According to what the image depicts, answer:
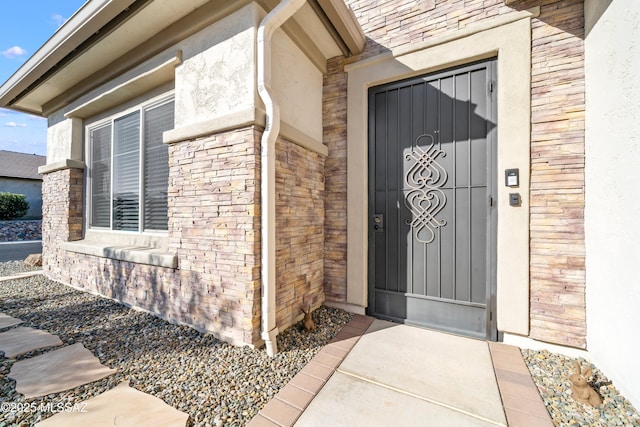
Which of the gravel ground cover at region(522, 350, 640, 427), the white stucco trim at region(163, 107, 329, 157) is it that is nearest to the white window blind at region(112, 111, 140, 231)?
the white stucco trim at region(163, 107, 329, 157)

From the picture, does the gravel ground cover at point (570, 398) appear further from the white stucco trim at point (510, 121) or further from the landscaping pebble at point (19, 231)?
the landscaping pebble at point (19, 231)

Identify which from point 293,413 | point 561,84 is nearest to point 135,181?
point 293,413

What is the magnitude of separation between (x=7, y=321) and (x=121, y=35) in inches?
147

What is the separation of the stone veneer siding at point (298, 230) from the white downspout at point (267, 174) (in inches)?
7.9

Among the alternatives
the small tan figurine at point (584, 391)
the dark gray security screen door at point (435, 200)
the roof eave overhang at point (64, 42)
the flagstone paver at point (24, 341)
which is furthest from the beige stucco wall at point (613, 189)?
the flagstone paver at point (24, 341)

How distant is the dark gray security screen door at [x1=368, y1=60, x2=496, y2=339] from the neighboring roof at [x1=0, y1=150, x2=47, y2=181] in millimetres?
20934

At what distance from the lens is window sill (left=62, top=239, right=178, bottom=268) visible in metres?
2.91

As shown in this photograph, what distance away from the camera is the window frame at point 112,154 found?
138 inches

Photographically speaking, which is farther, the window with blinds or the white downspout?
the window with blinds

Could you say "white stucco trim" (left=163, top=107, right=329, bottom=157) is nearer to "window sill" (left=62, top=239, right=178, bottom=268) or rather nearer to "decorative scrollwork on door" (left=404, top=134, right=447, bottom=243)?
"decorative scrollwork on door" (left=404, top=134, right=447, bottom=243)

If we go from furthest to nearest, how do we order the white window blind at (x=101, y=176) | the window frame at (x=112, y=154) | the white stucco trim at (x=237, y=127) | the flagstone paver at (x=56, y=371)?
1. the white window blind at (x=101, y=176)
2. the window frame at (x=112, y=154)
3. the white stucco trim at (x=237, y=127)
4. the flagstone paver at (x=56, y=371)

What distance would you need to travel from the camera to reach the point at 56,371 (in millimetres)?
2059

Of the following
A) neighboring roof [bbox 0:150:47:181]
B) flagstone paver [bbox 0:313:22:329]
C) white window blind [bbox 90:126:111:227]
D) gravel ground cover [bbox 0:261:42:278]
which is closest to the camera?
flagstone paver [bbox 0:313:22:329]

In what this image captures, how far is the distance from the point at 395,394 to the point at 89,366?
2583 mm
